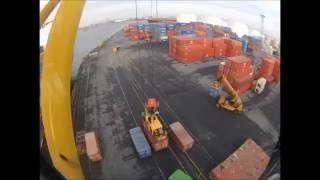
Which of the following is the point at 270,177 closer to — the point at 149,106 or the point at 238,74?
the point at 149,106

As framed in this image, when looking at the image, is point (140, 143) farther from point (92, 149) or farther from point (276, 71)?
point (276, 71)

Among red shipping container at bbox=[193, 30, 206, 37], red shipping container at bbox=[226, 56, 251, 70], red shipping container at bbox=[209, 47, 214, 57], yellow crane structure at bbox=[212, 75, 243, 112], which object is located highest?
red shipping container at bbox=[193, 30, 206, 37]

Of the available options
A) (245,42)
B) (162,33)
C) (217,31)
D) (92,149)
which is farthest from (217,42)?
(92,149)

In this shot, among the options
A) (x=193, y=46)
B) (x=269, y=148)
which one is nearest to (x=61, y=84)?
(x=269, y=148)

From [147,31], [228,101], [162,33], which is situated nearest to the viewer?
[228,101]

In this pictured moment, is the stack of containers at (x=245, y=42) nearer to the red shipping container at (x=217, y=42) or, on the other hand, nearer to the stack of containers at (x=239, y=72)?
the red shipping container at (x=217, y=42)

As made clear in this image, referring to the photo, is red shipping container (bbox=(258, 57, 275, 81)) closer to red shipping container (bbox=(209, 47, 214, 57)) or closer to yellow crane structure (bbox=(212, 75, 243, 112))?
red shipping container (bbox=(209, 47, 214, 57))

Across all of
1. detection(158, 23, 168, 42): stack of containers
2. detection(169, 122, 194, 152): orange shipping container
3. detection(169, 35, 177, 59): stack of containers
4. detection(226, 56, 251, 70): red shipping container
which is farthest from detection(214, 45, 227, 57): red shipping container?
detection(169, 122, 194, 152): orange shipping container
